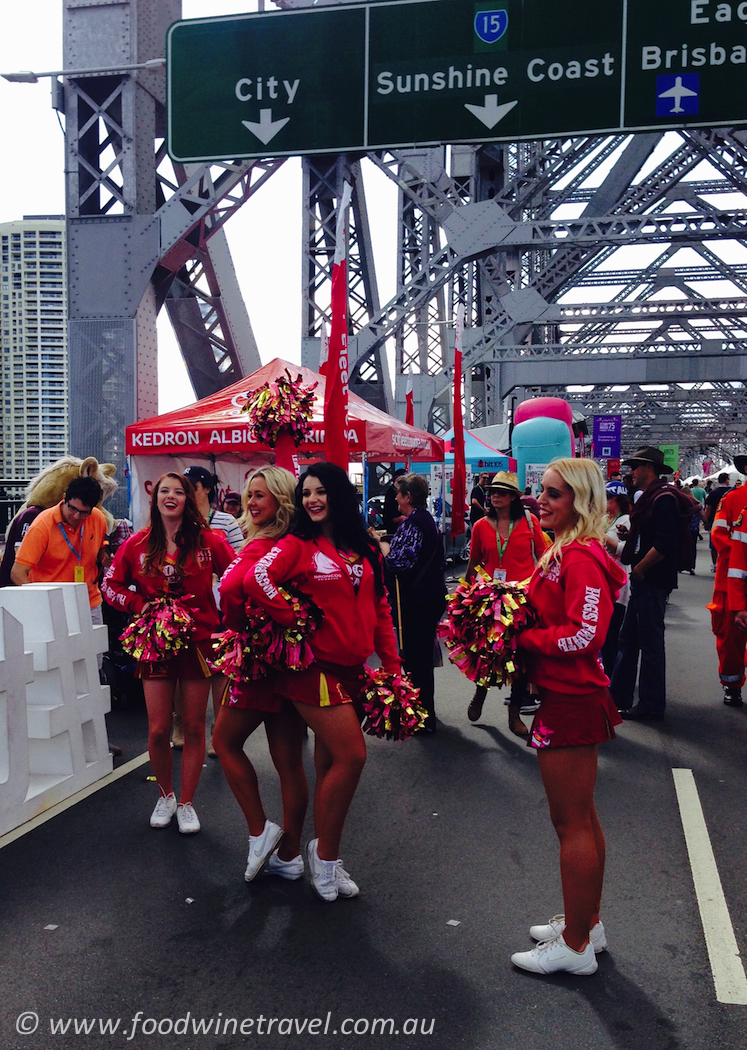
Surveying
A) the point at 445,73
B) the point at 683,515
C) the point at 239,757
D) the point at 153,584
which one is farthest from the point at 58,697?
the point at 445,73

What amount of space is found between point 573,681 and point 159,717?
92.1 inches

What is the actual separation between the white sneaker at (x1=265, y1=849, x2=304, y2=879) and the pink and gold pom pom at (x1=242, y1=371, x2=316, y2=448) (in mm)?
3103

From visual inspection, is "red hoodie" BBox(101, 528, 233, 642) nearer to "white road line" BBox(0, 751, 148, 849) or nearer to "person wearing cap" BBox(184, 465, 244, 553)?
"person wearing cap" BBox(184, 465, 244, 553)

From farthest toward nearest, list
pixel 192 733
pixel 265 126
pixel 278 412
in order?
pixel 265 126 < pixel 278 412 < pixel 192 733

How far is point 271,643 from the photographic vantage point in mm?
3576

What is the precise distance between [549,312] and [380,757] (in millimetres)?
18406

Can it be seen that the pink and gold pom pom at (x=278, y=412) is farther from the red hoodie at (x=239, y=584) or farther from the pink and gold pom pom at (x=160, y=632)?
the red hoodie at (x=239, y=584)

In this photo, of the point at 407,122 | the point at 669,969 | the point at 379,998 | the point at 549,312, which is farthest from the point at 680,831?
the point at 549,312

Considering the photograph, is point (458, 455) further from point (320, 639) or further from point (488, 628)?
point (488, 628)

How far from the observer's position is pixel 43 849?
171 inches

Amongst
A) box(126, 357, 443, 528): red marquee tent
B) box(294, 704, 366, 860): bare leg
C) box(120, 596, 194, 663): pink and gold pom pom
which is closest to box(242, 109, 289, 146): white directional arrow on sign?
box(126, 357, 443, 528): red marquee tent

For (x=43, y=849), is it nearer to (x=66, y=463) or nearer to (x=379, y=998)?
(x=379, y=998)

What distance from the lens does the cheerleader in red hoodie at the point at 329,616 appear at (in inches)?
141

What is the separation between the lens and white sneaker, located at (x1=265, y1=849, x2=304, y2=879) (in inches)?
157
